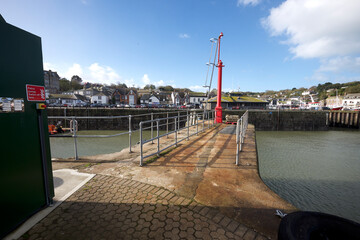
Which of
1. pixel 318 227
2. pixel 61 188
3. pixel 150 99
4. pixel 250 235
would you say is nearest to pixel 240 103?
pixel 318 227

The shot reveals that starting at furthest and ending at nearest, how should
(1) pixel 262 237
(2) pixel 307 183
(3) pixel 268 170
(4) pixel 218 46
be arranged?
(4) pixel 218 46, (3) pixel 268 170, (2) pixel 307 183, (1) pixel 262 237

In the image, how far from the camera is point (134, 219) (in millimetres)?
2262

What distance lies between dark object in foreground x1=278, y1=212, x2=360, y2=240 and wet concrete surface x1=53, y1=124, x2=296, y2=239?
0.32 meters

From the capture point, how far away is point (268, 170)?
7.52 meters

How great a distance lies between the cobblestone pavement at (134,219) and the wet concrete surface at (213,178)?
21 cm

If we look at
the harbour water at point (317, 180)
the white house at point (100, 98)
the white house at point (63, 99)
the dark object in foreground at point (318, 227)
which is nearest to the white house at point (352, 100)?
the harbour water at point (317, 180)

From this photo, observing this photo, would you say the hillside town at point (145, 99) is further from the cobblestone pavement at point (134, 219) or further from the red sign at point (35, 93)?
the red sign at point (35, 93)

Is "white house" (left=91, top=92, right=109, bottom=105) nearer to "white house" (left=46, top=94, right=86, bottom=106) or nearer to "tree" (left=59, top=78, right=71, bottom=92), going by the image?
"white house" (left=46, top=94, right=86, bottom=106)

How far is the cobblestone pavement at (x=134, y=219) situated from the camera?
2.00 meters

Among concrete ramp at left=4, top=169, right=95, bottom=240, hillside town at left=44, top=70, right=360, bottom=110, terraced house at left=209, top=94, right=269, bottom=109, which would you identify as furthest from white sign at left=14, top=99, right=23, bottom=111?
hillside town at left=44, top=70, right=360, bottom=110

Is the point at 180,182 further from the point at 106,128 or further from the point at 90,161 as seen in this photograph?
the point at 106,128

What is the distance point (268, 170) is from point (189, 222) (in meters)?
6.71

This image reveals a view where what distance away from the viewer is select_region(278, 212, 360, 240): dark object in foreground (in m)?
1.73

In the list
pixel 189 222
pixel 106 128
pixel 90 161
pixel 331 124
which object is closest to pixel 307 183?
pixel 189 222
